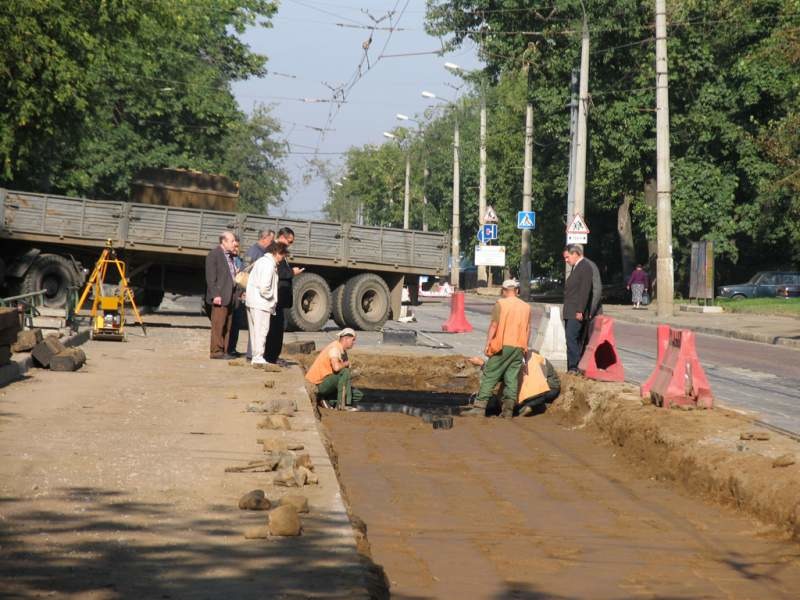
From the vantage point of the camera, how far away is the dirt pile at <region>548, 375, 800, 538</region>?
29.0ft

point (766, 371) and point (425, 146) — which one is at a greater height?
point (425, 146)

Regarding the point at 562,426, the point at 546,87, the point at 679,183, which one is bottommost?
the point at 562,426

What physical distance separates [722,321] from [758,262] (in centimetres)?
2815

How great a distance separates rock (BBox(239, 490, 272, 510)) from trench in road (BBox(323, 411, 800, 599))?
25.1 inches

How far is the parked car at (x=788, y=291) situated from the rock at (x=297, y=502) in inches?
1984

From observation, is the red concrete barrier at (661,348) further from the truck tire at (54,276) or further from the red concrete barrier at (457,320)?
the truck tire at (54,276)

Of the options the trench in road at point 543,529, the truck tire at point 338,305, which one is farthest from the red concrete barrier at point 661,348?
the truck tire at point 338,305

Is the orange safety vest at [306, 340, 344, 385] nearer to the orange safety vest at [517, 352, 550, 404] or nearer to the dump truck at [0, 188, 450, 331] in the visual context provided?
the orange safety vest at [517, 352, 550, 404]

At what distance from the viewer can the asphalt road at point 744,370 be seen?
14906mm

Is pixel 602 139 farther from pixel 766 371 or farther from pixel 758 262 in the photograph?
pixel 766 371

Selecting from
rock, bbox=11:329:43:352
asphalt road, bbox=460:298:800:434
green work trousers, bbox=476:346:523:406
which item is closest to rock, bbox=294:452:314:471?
asphalt road, bbox=460:298:800:434

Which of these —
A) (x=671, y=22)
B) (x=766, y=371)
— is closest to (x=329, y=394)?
(x=766, y=371)

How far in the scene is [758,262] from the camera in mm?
63625

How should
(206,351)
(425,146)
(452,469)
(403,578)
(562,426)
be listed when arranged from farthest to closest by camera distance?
(425,146), (206,351), (562,426), (452,469), (403,578)
